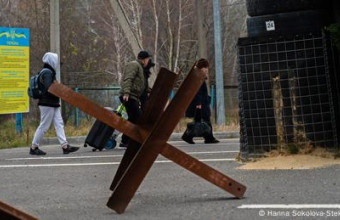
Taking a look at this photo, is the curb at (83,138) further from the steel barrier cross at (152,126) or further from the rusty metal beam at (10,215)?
the rusty metal beam at (10,215)

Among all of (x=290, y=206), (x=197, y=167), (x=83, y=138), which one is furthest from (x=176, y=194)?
(x=83, y=138)

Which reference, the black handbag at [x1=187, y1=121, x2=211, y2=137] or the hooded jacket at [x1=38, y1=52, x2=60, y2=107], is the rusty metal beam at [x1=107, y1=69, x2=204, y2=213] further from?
the black handbag at [x1=187, y1=121, x2=211, y2=137]

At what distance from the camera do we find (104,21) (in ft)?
138

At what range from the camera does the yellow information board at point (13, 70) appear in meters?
16.0

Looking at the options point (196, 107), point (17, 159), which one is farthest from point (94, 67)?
→ point (17, 159)

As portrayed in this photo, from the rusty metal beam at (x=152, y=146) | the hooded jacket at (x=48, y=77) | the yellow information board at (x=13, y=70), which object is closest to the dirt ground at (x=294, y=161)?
the rusty metal beam at (x=152, y=146)

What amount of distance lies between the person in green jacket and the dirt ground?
3666mm

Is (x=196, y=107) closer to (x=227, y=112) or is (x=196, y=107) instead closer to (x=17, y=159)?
(x=17, y=159)

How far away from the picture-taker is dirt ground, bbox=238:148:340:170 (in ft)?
23.5

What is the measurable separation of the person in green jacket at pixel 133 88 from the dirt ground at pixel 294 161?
3.67 m

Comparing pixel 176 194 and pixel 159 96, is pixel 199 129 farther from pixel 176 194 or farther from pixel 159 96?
pixel 159 96

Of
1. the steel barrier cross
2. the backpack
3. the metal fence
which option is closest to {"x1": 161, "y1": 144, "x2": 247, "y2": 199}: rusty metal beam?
the steel barrier cross

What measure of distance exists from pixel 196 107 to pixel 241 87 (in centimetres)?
540

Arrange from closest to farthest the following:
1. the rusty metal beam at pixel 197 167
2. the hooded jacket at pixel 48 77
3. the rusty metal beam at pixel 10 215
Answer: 1. the rusty metal beam at pixel 10 215
2. the rusty metal beam at pixel 197 167
3. the hooded jacket at pixel 48 77
